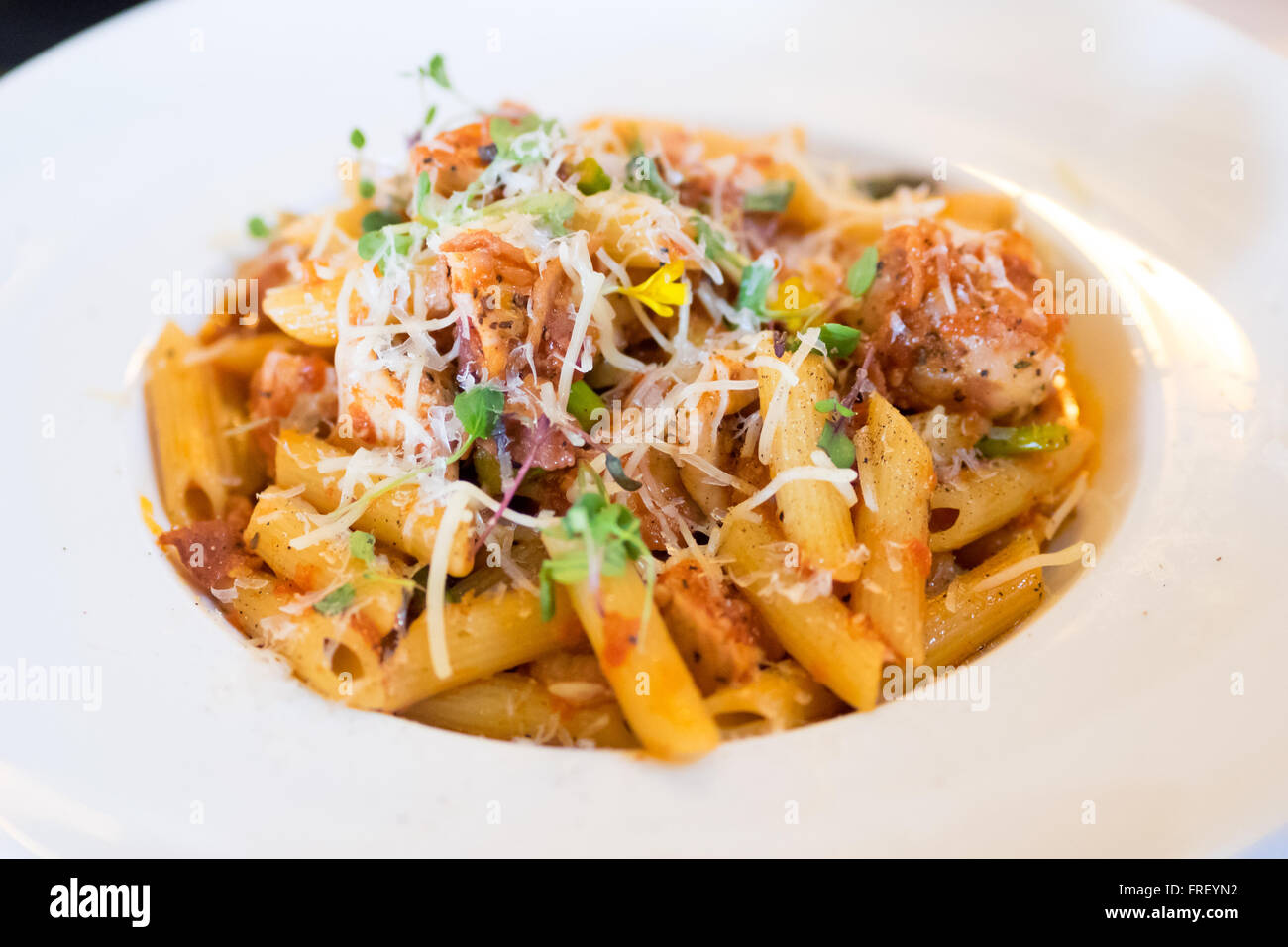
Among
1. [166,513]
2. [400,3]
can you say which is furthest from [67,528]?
[400,3]

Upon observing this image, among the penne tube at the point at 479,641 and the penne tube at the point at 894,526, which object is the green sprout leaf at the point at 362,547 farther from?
the penne tube at the point at 894,526

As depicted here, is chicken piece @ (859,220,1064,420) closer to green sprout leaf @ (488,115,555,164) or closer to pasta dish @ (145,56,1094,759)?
pasta dish @ (145,56,1094,759)

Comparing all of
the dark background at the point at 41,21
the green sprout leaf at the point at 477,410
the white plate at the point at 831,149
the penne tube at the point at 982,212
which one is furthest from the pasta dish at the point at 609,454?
the dark background at the point at 41,21

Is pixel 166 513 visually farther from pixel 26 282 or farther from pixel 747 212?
pixel 747 212

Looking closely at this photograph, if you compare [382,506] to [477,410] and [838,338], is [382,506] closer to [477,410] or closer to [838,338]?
[477,410]

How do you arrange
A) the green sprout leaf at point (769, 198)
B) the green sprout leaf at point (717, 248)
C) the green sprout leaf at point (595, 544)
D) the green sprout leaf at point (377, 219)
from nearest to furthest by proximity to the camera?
the green sprout leaf at point (595, 544) < the green sprout leaf at point (717, 248) < the green sprout leaf at point (377, 219) < the green sprout leaf at point (769, 198)

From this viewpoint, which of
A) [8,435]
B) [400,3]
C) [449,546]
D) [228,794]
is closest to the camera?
[228,794]
